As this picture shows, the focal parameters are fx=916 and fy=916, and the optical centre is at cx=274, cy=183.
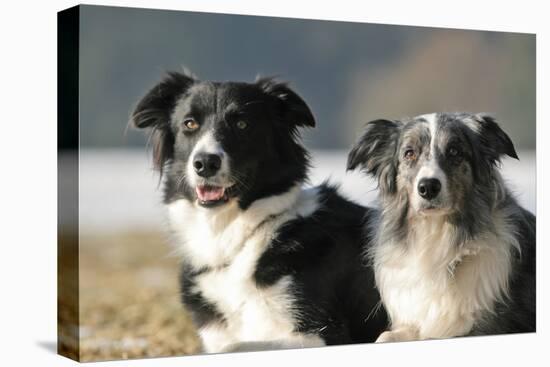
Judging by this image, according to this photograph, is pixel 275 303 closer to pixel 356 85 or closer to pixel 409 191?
pixel 409 191

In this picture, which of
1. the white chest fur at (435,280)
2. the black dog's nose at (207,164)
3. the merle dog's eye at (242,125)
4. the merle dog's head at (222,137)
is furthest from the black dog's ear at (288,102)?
the white chest fur at (435,280)

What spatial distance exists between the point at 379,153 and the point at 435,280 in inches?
32.2

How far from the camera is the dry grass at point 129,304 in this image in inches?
196

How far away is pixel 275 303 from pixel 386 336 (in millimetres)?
784

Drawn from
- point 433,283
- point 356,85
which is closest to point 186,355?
point 433,283

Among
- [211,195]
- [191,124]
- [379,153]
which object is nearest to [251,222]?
[211,195]

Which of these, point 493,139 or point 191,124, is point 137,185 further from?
point 493,139

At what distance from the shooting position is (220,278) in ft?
16.8

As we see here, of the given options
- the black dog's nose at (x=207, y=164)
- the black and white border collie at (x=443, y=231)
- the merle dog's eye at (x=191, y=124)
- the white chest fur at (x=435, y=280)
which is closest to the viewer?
the black dog's nose at (x=207, y=164)

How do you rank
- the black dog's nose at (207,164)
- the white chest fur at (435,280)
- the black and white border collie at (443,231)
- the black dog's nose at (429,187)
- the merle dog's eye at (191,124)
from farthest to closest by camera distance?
the white chest fur at (435,280) → the black and white border collie at (443,231) → the black dog's nose at (429,187) → the merle dog's eye at (191,124) → the black dog's nose at (207,164)

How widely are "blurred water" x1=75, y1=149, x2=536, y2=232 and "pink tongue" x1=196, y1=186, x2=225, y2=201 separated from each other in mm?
307

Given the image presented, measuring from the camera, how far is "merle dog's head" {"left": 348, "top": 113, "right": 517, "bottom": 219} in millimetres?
5199

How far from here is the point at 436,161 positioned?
5172 mm

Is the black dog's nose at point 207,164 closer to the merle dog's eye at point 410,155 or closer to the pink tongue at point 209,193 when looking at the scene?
the pink tongue at point 209,193
